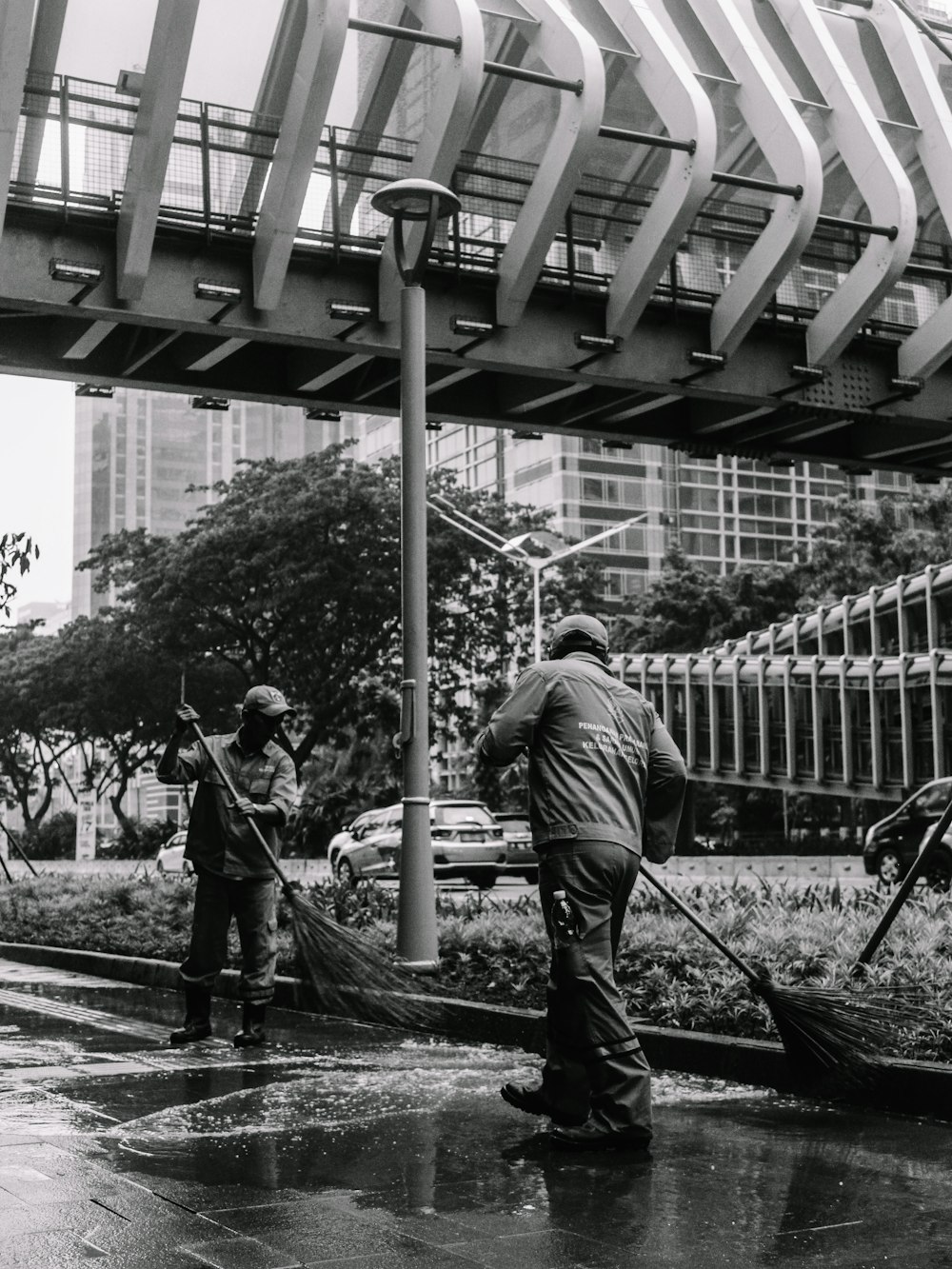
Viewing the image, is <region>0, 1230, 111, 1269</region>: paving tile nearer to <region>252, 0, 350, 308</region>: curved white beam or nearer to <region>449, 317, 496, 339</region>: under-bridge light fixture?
<region>252, 0, 350, 308</region>: curved white beam

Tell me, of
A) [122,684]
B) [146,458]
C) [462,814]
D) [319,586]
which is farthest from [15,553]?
[146,458]

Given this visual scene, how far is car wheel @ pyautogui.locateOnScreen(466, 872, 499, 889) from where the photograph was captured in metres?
28.0

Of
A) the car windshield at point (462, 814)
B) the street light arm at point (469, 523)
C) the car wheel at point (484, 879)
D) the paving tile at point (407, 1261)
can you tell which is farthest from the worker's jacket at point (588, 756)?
the street light arm at point (469, 523)

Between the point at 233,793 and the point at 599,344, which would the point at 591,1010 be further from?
the point at 599,344

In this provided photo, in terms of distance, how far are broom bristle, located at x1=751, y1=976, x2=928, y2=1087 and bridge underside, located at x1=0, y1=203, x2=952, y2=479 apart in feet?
31.4

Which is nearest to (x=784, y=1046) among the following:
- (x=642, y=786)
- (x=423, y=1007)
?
(x=642, y=786)

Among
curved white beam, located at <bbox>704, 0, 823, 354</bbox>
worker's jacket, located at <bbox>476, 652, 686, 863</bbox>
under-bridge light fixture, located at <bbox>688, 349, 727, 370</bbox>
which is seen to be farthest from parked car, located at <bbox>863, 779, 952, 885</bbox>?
worker's jacket, located at <bbox>476, 652, 686, 863</bbox>

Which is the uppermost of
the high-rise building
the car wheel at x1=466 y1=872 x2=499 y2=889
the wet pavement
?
the high-rise building

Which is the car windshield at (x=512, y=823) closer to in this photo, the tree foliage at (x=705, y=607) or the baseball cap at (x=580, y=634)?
the tree foliage at (x=705, y=607)

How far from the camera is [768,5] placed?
18234 mm

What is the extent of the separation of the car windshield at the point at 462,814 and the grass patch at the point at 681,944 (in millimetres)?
13326

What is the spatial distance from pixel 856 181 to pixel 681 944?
10883 millimetres

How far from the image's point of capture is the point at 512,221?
16.1 metres

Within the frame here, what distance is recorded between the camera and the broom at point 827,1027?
6.43m
